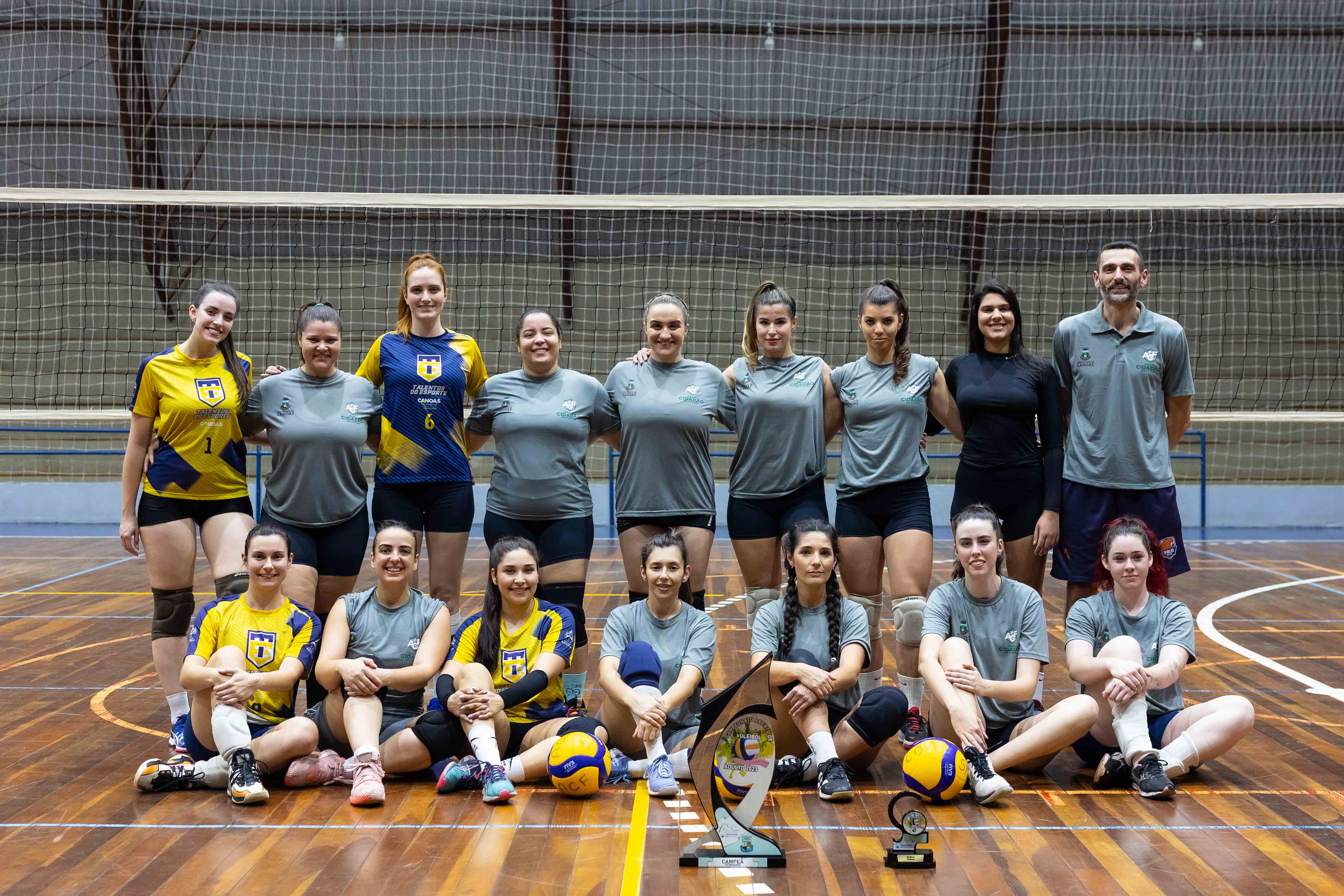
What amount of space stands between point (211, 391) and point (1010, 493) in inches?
117

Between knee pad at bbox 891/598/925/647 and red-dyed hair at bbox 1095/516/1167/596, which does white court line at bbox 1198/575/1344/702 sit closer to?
red-dyed hair at bbox 1095/516/1167/596

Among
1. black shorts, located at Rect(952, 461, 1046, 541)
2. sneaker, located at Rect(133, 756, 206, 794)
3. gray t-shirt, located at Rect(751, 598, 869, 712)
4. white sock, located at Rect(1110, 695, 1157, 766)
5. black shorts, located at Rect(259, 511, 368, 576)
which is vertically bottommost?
sneaker, located at Rect(133, 756, 206, 794)

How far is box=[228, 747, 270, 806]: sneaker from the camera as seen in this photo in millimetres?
3398

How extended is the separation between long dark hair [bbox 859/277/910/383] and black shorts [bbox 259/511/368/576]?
2020 millimetres

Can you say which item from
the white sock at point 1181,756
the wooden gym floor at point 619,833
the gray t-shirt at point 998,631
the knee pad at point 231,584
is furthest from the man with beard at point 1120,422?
the knee pad at point 231,584

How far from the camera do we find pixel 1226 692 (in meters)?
4.92

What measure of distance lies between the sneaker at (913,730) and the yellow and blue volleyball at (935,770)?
423 millimetres

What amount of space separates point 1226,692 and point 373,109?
1058cm

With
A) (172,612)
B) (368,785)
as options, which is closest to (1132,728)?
(368,785)

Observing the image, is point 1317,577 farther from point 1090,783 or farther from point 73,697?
point 73,697

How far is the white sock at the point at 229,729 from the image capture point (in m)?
3.50

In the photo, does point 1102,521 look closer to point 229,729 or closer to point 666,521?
point 666,521

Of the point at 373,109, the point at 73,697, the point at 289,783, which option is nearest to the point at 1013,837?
the point at 289,783

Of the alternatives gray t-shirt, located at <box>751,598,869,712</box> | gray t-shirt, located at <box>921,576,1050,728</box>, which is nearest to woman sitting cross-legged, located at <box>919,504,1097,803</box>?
gray t-shirt, located at <box>921,576,1050,728</box>
